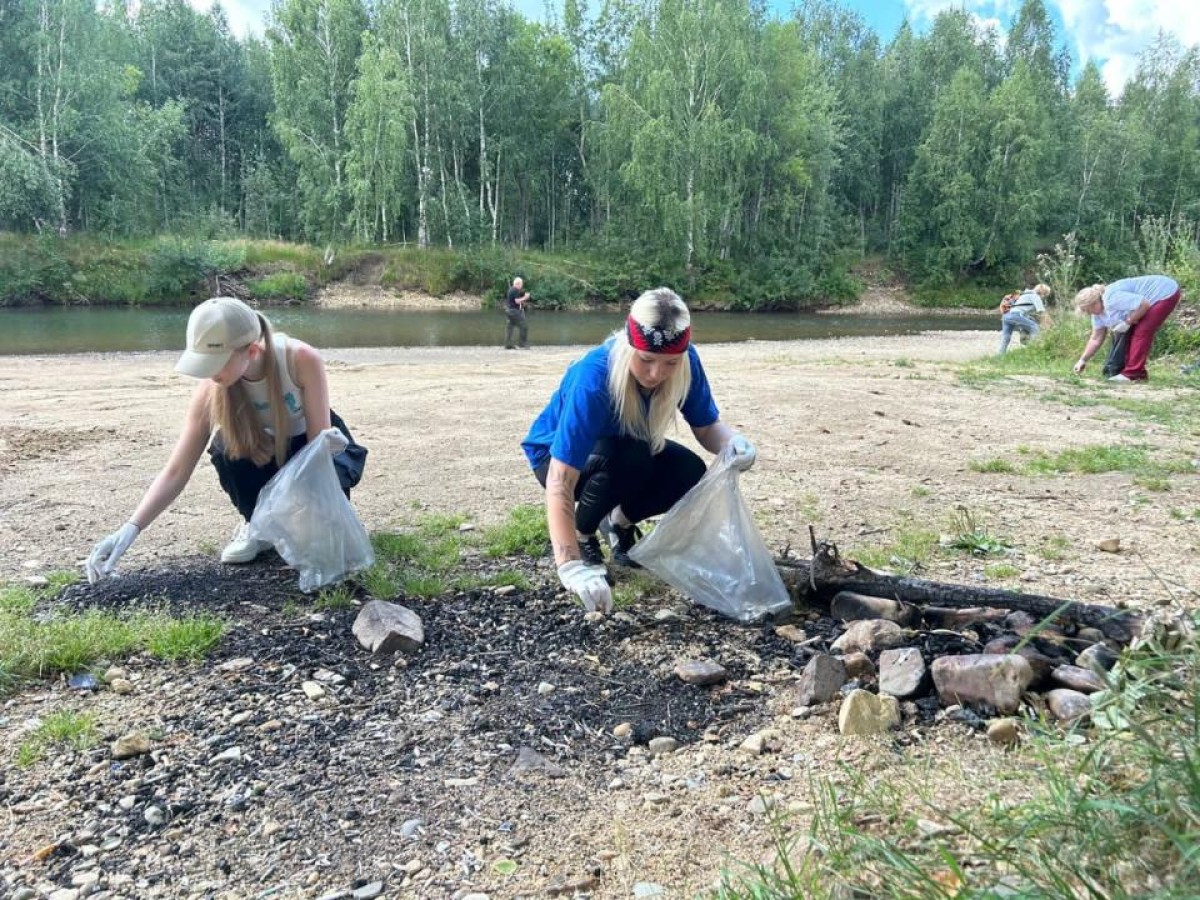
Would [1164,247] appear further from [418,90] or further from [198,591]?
[418,90]

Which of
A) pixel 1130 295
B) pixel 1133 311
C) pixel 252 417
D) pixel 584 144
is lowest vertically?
pixel 252 417

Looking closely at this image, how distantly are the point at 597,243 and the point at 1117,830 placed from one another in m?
41.3

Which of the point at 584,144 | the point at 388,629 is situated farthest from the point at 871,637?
the point at 584,144

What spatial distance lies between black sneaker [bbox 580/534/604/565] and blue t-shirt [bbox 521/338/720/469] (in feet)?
1.96

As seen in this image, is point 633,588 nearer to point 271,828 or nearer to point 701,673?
point 701,673

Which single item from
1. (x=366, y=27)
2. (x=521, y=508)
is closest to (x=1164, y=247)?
(x=521, y=508)

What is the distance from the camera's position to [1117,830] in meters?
1.42

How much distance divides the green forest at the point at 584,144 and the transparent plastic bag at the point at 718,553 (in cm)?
3399

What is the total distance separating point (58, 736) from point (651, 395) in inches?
86.4

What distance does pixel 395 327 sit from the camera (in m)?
24.9

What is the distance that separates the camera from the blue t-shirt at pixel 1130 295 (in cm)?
919

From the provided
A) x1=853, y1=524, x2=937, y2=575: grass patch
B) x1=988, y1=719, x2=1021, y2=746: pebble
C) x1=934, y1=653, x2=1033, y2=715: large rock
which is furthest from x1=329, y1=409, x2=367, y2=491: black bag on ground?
x1=988, y1=719, x2=1021, y2=746: pebble

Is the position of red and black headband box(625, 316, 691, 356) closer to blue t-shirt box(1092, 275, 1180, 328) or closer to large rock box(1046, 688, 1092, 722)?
large rock box(1046, 688, 1092, 722)

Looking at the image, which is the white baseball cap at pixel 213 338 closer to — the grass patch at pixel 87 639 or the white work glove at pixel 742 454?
the grass patch at pixel 87 639
